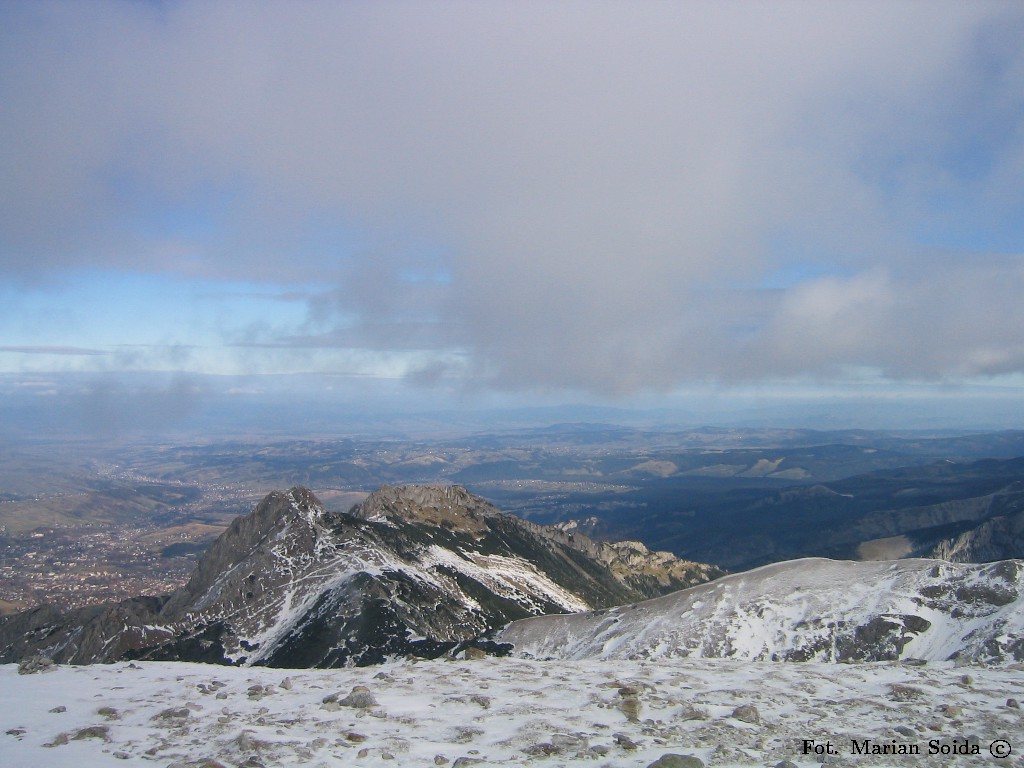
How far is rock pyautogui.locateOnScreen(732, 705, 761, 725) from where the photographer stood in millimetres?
22188

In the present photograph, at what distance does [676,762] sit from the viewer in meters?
16.9

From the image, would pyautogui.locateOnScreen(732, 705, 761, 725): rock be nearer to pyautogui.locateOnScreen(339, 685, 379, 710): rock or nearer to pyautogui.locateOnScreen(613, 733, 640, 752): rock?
pyautogui.locateOnScreen(613, 733, 640, 752): rock

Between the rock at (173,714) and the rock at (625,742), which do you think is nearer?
the rock at (625,742)

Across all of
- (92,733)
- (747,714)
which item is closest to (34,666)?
(92,733)

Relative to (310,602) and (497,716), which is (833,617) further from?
(310,602)

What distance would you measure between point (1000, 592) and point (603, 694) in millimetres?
46170

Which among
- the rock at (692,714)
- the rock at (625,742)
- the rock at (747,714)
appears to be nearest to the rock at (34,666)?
the rock at (625,742)

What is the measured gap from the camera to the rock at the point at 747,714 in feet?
72.8

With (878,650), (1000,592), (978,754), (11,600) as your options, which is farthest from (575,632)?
(11,600)

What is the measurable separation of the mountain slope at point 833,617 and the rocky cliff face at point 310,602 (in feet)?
78.7

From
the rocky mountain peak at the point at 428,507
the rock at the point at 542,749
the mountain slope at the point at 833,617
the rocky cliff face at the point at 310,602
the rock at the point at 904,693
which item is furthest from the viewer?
the rocky mountain peak at the point at 428,507

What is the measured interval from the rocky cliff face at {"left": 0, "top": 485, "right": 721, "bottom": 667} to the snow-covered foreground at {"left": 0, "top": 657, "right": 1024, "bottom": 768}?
46.0 metres

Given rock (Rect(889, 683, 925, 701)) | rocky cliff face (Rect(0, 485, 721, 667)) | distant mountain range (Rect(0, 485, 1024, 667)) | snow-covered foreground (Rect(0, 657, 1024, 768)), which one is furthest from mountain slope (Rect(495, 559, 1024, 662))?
rock (Rect(889, 683, 925, 701))

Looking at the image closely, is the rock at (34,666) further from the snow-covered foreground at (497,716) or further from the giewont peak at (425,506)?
the giewont peak at (425,506)
